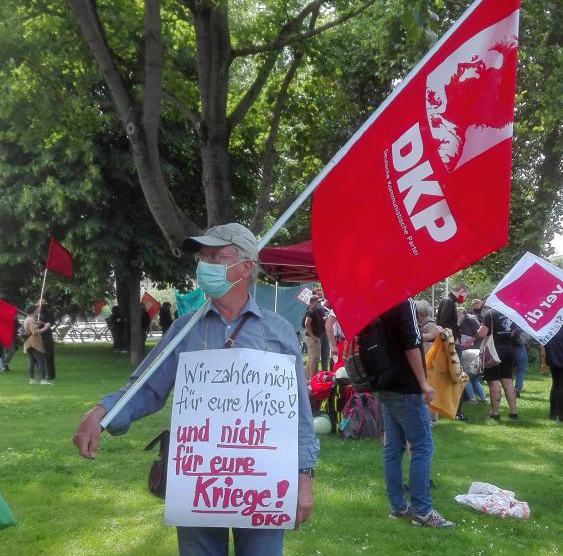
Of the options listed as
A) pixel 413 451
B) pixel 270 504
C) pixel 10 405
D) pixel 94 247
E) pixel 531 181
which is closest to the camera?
pixel 270 504

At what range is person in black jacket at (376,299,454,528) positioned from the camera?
557 centimetres

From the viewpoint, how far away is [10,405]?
13.4 meters

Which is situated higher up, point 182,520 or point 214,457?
point 214,457

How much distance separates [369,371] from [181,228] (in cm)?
446

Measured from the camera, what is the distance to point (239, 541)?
10.6ft

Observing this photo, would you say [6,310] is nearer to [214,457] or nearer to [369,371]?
[369,371]

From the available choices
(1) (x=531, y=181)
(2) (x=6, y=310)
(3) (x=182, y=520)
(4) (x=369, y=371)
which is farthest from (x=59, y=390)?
(1) (x=531, y=181)

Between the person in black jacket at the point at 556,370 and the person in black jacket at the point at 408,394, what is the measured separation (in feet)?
18.6

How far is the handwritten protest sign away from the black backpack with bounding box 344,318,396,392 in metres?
2.52

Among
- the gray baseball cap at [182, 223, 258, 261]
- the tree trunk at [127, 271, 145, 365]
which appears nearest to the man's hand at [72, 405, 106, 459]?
the gray baseball cap at [182, 223, 258, 261]

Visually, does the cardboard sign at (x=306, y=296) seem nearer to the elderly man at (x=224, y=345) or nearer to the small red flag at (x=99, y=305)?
the small red flag at (x=99, y=305)

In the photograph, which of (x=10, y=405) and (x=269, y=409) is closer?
(x=269, y=409)

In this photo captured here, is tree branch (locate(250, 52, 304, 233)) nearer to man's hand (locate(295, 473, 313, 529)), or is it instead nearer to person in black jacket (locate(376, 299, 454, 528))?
person in black jacket (locate(376, 299, 454, 528))

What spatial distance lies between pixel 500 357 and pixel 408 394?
571 cm
